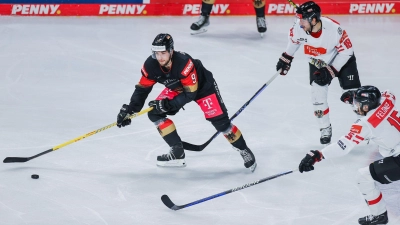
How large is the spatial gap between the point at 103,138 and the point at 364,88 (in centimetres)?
260

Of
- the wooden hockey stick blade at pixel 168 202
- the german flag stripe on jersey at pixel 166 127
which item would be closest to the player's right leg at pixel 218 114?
the german flag stripe on jersey at pixel 166 127

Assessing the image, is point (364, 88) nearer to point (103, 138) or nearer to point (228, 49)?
point (103, 138)

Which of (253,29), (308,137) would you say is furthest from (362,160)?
(253,29)

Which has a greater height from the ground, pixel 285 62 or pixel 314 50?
pixel 314 50

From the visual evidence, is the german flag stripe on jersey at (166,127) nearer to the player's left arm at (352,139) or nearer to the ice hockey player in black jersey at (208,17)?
the player's left arm at (352,139)

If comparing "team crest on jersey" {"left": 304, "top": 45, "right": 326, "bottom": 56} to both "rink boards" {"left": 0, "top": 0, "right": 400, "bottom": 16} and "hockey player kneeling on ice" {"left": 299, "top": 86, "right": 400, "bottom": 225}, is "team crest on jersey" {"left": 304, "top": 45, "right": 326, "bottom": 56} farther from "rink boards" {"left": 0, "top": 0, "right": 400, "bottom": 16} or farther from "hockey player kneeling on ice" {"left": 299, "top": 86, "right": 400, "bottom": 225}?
"rink boards" {"left": 0, "top": 0, "right": 400, "bottom": 16}

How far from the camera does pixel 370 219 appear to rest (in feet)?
17.2

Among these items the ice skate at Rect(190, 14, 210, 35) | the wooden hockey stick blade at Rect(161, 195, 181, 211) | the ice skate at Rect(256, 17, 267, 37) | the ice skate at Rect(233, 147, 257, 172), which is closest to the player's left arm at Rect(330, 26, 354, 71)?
the ice skate at Rect(233, 147, 257, 172)

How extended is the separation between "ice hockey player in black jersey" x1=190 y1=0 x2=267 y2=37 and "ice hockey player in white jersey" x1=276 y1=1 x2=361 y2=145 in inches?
121

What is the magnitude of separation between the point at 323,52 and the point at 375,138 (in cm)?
153

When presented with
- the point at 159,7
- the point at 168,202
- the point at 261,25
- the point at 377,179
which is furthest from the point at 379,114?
the point at 159,7

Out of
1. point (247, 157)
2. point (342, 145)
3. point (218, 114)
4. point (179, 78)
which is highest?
point (179, 78)

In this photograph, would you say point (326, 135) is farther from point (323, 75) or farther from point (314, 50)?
point (314, 50)

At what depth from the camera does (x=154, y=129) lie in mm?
7086
